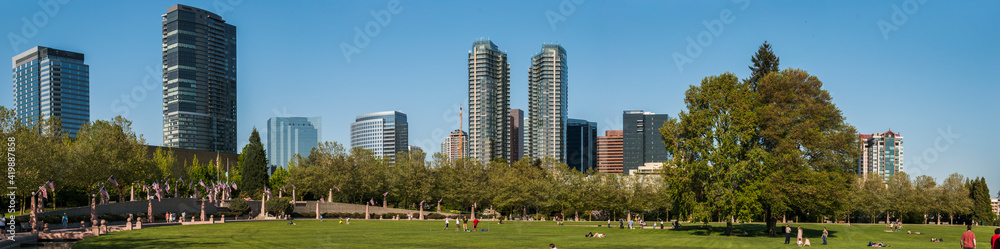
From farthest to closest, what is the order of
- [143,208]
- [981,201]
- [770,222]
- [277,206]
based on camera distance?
[981,201], [277,206], [143,208], [770,222]

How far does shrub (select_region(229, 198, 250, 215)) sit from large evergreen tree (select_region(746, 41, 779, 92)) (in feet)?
215

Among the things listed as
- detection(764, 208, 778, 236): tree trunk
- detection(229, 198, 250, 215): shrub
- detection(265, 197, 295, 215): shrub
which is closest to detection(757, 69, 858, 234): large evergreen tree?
detection(764, 208, 778, 236): tree trunk

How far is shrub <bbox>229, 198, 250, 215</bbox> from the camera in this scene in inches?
3590

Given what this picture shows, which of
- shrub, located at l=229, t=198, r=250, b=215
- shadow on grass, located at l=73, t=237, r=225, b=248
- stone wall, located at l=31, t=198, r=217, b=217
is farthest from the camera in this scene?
shrub, located at l=229, t=198, r=250, b=215

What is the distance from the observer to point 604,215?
4542 inches

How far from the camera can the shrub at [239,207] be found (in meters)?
91.2

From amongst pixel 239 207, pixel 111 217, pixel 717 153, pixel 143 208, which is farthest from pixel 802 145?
pixel 239 207

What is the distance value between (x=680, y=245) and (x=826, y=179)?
17.1 m

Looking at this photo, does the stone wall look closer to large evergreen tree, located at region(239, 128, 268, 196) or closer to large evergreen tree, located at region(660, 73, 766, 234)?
large evergreen tree, located at region(239, 128, 268, 196)

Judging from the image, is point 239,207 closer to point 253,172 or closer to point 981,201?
point 253,172

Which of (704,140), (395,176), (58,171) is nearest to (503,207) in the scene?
(395,176)

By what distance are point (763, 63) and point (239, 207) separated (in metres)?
67.8

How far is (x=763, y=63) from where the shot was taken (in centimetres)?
6844

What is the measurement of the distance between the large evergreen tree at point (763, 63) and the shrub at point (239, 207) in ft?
215
